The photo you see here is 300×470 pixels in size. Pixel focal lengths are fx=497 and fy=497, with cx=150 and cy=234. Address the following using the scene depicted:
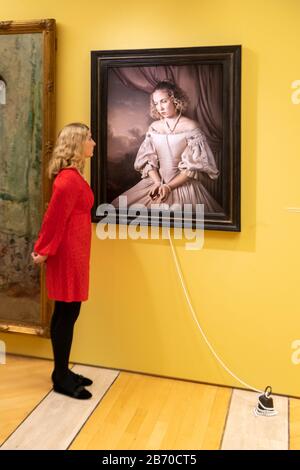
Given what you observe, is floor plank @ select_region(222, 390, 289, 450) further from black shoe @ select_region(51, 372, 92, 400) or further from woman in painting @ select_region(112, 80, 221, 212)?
woman in painting @ select_region(112, 80, 221, 212)

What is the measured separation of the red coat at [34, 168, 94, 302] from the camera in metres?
2.53

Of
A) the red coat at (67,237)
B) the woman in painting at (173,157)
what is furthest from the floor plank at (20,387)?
the woman in painting at (173,157)

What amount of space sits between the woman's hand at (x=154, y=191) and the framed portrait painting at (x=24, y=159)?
25.2 inches

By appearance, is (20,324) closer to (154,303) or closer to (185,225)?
(154,303)

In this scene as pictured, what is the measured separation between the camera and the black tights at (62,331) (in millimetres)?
2693

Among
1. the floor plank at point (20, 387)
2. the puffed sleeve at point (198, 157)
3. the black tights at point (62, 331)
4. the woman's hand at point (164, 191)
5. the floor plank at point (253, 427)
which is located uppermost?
the puffed sleeve at point (198, 157)

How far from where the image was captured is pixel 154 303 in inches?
116

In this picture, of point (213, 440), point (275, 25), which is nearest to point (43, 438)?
point (213, 440)

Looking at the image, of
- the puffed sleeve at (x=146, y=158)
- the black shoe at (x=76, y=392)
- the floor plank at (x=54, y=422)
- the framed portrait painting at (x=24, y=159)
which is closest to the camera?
the floor plank at (x=54, y=422)

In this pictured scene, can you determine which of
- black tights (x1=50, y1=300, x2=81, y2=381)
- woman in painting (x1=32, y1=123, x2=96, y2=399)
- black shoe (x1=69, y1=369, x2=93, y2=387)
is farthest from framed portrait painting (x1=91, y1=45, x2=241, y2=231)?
black shoe (x1=69, y1=369, x2=93, y2=387)

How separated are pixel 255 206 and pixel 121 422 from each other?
4.32ft

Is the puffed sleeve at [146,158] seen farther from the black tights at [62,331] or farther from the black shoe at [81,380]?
the black shoe at [81,380]

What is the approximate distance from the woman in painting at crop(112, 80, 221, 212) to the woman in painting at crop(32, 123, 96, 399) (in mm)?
360

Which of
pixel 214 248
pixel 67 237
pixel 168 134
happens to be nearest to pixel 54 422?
pixel 67 237
